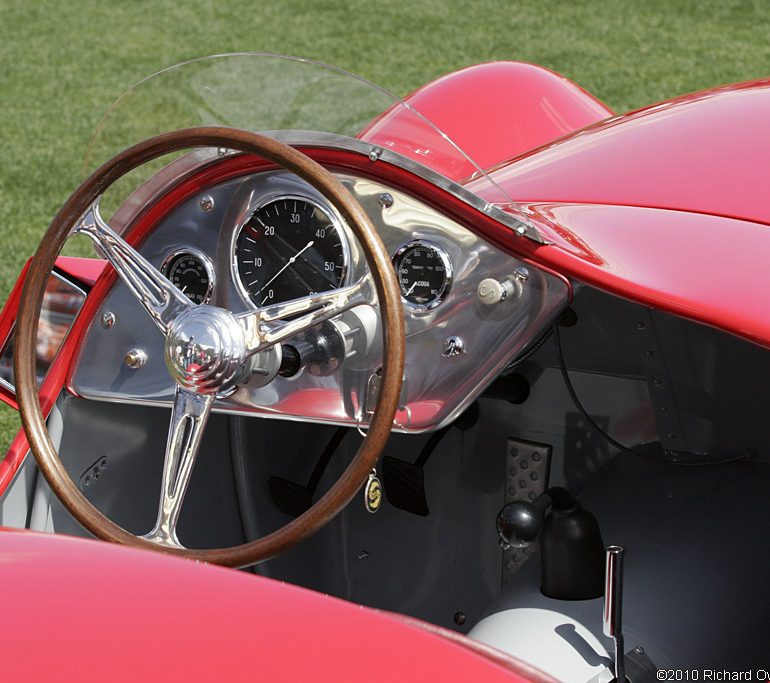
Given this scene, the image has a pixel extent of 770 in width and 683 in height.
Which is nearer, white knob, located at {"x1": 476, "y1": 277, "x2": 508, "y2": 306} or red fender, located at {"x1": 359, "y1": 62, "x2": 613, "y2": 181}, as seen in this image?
white knob, located at {"x1": 476, "y1": 277, "x2": 508, "y2": 306}

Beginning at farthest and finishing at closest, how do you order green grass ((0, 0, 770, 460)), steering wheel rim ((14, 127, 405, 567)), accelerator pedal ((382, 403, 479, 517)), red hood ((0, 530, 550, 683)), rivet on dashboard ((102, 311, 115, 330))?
1. green grass ((0, 0, 770, 460))
2. accelerator pedal ((382, 403, 479, 517))
3. rivet on dashboard ((102, 311, 115, 330))
4. steering wheel rim ((14, 127, 405, 567))
5. red hood ((0, 530, 550, 683))

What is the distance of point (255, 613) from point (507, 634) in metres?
0.75

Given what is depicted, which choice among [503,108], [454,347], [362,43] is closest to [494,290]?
[454,347]

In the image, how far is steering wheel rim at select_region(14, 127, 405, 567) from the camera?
5.24 feet

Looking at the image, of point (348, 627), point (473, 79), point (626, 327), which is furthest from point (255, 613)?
point (473, 79)

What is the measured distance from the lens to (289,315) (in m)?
1.75

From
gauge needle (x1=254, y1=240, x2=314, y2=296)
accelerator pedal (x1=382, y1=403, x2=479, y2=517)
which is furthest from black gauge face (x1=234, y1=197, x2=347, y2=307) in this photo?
accelerator pedal (x1=382, y1=403, x2=479, y2=517)

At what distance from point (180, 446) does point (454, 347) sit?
455 mm

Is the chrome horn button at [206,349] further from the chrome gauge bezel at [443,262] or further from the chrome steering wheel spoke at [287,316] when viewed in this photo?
the chrome gauge bezel at [443,262]

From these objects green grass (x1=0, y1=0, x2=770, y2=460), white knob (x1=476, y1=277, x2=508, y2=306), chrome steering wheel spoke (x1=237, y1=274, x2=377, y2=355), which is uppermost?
green grass (x1=0, y1=0, x2=770, y2=460)

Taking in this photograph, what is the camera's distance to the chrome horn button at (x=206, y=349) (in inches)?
67.6

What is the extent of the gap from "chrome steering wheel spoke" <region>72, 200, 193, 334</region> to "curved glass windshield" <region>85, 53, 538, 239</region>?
0.14 metres

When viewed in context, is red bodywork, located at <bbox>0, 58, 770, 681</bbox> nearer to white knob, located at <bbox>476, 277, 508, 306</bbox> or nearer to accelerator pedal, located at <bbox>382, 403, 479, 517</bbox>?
white knob, located at <bbox>476, 277, 508, 306</bbox>

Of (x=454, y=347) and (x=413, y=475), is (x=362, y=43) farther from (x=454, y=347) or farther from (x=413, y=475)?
(x=454, y=347)
